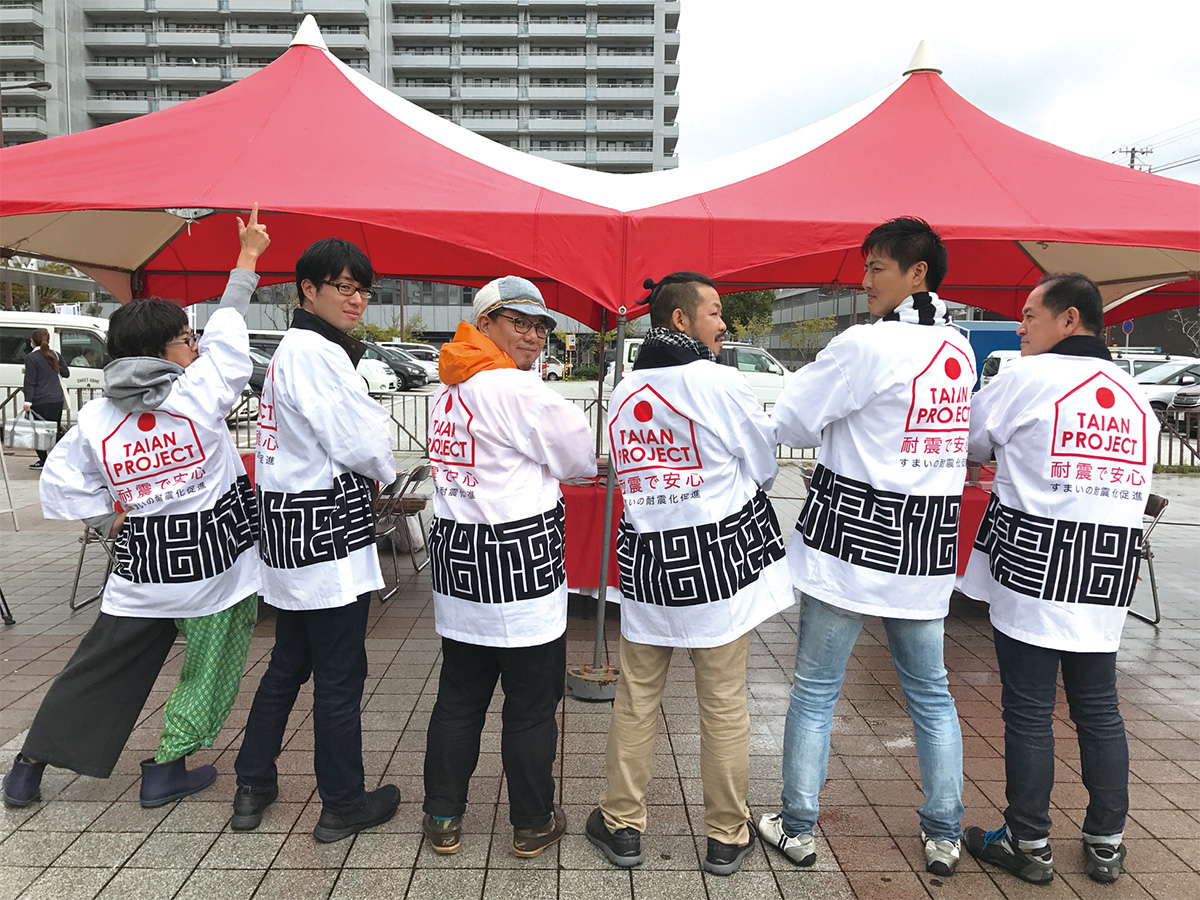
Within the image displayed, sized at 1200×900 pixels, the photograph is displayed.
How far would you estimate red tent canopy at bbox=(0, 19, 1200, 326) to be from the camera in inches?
137

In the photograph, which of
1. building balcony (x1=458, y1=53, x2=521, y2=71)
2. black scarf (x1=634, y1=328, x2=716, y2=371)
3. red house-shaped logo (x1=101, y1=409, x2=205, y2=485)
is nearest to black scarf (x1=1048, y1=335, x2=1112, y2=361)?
black scarf (x1=634, y1=328, x2=716, y2=371)

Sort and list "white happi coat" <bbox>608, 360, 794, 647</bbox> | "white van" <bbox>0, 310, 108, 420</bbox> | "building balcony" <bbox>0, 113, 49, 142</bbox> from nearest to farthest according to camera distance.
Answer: "white happi coat" <bbox>608, 360, 794, 647</bbox>
"white van" <bbox>0, 310, 108, 420</bbox>
"building balcony" <bbox>0, 113, 49, 142</bbox>

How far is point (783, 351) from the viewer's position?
4378cm

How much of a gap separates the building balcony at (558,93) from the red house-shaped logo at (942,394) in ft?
192

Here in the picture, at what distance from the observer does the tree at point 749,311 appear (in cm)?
3697

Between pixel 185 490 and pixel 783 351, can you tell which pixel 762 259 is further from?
pixel 783 351

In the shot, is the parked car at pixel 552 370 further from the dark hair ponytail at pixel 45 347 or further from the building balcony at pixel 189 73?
the building balcony at pixel 189 73

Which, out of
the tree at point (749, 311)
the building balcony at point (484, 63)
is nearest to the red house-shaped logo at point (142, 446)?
the tree at point (749, 311)

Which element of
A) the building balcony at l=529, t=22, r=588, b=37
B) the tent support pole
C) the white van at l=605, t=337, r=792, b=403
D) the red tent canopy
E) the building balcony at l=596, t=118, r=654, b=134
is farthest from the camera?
the building balcony at l=596, t=118, r=654, b=134

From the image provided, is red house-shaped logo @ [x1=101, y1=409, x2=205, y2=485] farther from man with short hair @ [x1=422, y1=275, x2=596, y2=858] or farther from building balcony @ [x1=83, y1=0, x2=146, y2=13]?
building balcony @ [x1=83, y1=0, x2=146, y2=13]

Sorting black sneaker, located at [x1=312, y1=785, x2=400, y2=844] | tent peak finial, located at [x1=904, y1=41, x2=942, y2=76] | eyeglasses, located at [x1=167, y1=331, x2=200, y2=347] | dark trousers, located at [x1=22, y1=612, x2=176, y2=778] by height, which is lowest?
black sneaker, located at [x1=312, y1=785, x2=400, y2=844]

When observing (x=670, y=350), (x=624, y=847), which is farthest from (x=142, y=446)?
(x=624, y=847)

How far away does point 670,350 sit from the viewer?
2.38 meters

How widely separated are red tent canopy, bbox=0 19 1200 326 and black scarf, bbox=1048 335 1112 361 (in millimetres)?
1228
